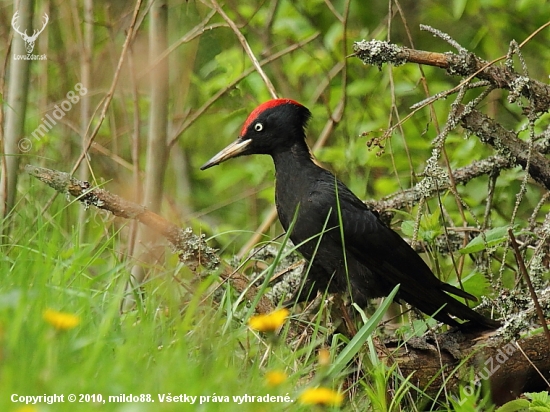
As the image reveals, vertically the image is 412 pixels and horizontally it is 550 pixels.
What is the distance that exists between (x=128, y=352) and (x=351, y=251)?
1987 millimetres

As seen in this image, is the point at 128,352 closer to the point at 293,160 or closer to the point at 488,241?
the point at 488,241

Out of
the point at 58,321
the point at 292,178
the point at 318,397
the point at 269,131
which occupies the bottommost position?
the point at 318,397

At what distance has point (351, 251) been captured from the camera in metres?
4.09

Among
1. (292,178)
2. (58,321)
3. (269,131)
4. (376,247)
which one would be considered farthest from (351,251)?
(58,321)

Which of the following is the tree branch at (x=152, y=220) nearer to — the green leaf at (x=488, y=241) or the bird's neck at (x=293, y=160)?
the bird's neck at (x=293, y=160)

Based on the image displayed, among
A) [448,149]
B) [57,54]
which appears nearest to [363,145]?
[448,149]

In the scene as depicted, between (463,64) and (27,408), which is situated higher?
(463,64)

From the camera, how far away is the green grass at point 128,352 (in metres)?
2.04

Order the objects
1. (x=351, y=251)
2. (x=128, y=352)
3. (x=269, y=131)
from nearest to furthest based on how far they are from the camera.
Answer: (x=128, y=352) → (x=351, y=251) → (x=269, y=131)

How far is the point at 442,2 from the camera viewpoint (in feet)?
22.2

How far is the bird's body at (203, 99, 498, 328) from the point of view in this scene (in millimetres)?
3994

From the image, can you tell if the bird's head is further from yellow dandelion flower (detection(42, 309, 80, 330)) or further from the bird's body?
yellow dandelion flower (detection(42, 309, 80, 330))

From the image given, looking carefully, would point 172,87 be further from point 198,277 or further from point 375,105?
point 198,277

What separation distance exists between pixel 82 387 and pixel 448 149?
3.59 metres
